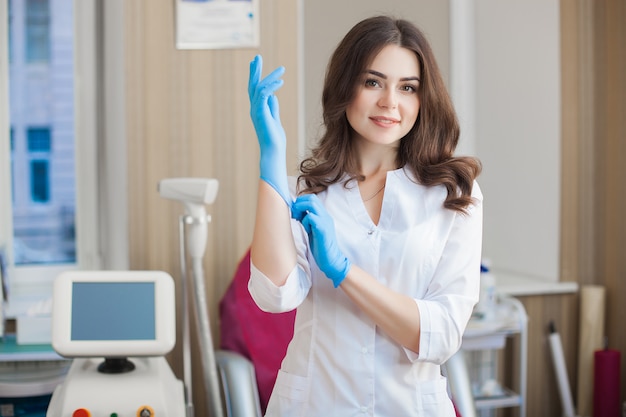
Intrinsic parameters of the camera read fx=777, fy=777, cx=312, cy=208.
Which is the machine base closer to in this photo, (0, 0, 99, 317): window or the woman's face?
the woman's face

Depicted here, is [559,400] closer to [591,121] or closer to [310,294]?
[591,121]

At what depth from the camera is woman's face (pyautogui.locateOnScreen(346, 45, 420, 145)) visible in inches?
52.3

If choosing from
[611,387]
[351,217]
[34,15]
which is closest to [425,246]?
[351,217]

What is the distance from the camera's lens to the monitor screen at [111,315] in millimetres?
1843

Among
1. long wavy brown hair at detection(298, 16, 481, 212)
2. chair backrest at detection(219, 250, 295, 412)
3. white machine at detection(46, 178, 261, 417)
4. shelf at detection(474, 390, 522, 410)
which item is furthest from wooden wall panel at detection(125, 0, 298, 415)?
long wavy brown hair at detection(298, 16, 481, 212)

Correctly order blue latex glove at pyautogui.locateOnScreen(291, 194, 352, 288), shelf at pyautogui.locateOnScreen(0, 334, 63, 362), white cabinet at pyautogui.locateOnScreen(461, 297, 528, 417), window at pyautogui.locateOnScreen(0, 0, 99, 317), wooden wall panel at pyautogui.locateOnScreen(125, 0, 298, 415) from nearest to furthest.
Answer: blue latex glove at pyautogui.locateOnScreen(291, 194, 352, 288) → shelf at pyautogui.locateOnScreen(0, 334, 63, 362) → wooden wall panel at pyautogui.locateOnScreen(125, 0, 298, 415) → white cabinet at pyautogui.locateOnScreen(461, 297, 528, 417) → window at pyautogui.locateOnScreen(0, 0, 99, 317)

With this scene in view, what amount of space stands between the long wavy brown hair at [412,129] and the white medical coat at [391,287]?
4 centimetres

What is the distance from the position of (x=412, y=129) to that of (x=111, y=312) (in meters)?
0.91

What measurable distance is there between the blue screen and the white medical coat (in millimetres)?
625

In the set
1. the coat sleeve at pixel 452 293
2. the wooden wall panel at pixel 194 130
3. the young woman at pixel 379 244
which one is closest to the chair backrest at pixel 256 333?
the wooden wall panel at pixel 194 130

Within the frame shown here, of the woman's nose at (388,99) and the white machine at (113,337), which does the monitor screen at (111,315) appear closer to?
the white machine at (113,337)

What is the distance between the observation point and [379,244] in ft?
4.40

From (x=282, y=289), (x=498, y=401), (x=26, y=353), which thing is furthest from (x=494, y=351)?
(x=282, y=289)

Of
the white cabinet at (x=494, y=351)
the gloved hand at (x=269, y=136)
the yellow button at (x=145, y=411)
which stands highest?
the gloved hand at (x=269, y=136)
